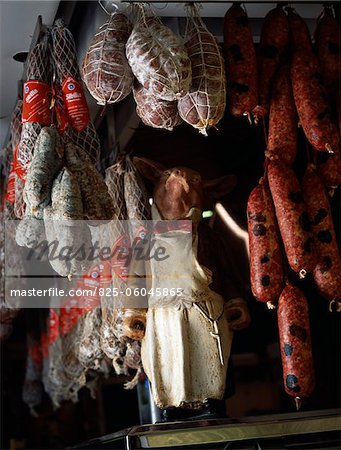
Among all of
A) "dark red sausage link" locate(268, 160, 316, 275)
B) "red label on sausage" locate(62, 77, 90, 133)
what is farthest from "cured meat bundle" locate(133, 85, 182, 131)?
"dark red sausage link" locate(268, 160, 316, 275)

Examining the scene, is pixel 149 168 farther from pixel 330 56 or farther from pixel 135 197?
pixel 330 56

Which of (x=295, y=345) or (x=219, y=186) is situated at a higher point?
(x=219, y=186)

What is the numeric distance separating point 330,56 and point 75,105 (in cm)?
93

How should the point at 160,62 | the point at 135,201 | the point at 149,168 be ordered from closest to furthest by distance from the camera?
1. the point at 160,62
2. the point at 135,201
3. the point at 149,168

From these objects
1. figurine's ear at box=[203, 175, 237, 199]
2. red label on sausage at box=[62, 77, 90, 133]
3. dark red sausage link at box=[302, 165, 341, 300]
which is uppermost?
red label on sausage at box=[62, 77, 90, 133]

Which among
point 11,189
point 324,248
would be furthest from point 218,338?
point 11,189

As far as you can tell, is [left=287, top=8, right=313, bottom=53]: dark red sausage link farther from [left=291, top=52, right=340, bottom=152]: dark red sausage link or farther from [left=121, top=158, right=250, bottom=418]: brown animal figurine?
[left=121, top=158, right=250, bottom=418]: brown animal figurine

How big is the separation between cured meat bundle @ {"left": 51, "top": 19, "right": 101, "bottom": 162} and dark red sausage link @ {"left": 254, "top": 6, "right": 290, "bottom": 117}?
58 cm

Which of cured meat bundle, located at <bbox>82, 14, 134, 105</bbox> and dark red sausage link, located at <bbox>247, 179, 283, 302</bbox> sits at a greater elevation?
cured meat bundle, located at <bbox>82, 14, 134, 105</bbox>

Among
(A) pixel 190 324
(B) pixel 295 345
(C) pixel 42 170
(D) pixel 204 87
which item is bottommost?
(B) pixel 295 345

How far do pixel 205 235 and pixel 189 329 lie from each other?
380 mm

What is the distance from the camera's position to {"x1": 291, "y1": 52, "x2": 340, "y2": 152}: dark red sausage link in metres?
2.58

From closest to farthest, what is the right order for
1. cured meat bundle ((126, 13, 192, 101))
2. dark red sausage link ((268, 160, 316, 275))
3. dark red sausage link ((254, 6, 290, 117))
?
1. cured meat bundle ((126, 13, 192, 101))
2. dark red sausage link ((268, 160, 316, 275))
3. dark red sausage link ((254, 6, 290, 117))

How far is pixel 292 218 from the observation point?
2.53m
